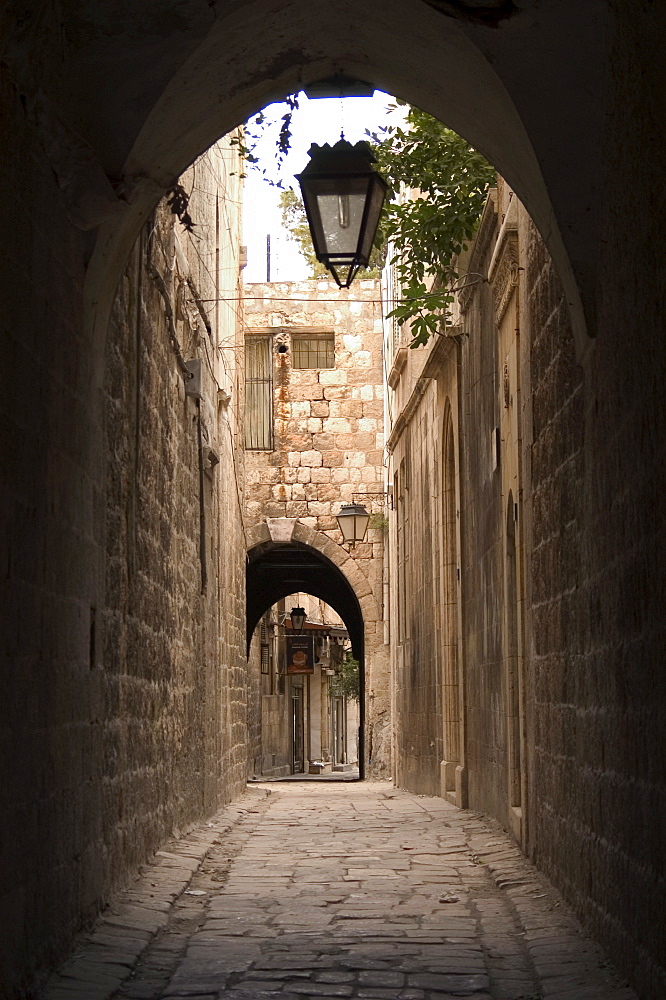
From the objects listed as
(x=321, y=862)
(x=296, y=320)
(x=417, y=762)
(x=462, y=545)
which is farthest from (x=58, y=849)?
(x=296, y=320)

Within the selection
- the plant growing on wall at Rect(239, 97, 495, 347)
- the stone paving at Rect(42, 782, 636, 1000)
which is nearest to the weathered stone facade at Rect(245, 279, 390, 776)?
the plant growing on wall at Rect(239, 97, 495, 347)

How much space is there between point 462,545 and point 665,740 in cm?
801

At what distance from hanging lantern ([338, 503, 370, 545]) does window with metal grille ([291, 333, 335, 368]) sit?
323 cm

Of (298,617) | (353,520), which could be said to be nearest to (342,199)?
(353,520)

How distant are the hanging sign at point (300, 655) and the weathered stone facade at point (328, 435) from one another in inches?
322

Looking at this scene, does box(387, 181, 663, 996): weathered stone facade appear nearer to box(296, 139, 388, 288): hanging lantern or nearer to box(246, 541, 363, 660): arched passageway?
box(296, 139, 388, 288): hanging lantern

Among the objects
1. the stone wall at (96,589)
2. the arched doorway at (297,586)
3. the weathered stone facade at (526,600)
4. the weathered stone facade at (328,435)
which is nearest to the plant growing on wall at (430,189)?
the weathered stone facade at (526,600)

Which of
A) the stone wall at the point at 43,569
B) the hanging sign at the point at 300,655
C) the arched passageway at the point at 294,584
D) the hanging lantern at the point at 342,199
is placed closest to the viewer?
the stone wall at the point at 43,569

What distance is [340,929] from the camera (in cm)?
524

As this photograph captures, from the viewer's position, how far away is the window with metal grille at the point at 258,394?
2144 centimetres

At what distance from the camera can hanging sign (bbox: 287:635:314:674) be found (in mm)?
29355

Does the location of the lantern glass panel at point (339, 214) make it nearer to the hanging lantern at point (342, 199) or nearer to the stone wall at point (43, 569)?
the hanging lantern at point (342, 199)

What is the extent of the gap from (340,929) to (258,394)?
1679 centimetres

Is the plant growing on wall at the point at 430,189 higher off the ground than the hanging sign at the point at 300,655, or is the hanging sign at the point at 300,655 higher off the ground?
the plant growing on wall at the point at 430,189
